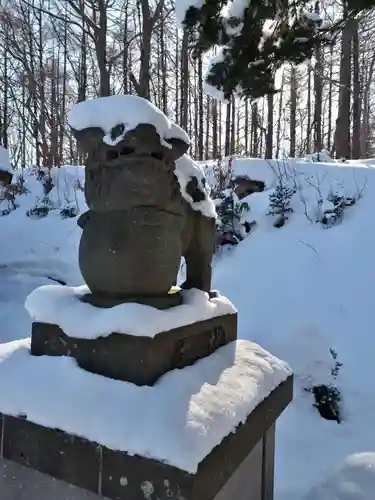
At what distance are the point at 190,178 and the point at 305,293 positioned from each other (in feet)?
6.50

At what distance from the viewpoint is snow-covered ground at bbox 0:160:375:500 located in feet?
6.59

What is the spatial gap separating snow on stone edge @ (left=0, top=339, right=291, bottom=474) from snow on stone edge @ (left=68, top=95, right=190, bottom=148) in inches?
22.0

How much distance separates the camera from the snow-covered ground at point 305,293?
2.01 meters

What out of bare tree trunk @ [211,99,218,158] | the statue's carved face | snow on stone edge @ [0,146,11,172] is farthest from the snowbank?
bare tree trunk @ [211,99,218,158]

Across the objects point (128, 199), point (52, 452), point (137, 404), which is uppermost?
point (128, 199)

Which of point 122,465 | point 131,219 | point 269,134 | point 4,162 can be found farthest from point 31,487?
point 269,134

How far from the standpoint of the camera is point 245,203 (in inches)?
164

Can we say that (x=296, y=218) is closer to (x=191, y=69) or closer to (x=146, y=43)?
(x=146, y=43)

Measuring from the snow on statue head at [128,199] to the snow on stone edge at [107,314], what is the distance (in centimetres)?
6

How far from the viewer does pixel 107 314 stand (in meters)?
1.01

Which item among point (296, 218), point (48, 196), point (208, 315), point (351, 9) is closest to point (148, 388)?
point (208, 315)

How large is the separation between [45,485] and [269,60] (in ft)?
7.25

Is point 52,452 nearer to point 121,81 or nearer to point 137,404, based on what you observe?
point 137,404

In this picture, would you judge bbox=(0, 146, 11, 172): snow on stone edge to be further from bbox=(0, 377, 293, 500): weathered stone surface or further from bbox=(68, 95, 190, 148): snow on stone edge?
bbox=(0, 377, 293, 500): weathered stone surface
